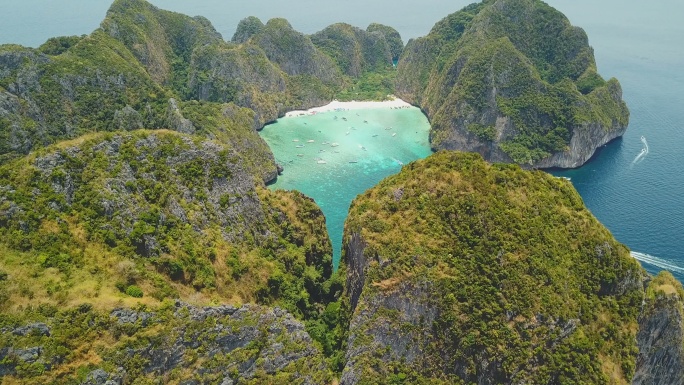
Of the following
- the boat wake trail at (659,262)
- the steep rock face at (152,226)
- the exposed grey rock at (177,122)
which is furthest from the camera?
the exposed grey rock at (177,122)

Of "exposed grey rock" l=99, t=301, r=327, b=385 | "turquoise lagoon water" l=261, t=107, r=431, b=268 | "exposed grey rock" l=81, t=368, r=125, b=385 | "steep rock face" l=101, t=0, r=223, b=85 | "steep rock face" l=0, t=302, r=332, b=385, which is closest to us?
"steep rock face" l=0, t=302, r=332, b=385

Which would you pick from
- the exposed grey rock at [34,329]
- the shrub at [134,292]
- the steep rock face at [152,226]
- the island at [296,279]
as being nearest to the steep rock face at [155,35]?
the island at [296,279]

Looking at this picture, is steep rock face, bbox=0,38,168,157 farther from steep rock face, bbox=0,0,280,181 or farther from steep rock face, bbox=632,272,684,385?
steep rock face, bbox=632,272,684,385

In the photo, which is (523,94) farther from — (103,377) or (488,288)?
(103,377)

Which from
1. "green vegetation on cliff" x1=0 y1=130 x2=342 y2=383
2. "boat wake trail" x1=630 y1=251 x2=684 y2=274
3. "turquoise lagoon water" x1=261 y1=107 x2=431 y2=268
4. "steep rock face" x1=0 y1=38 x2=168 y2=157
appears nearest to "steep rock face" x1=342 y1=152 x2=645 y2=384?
"green vegetation on cliff" x1=0 y1=130 x2=342 y2=383

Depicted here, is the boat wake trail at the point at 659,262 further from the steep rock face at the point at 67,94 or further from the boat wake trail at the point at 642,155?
the steep rock face at the point at 67,94

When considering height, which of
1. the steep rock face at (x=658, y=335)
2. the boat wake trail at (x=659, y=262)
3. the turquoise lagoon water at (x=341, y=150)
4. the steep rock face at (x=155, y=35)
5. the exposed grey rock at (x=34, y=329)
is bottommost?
the boat wake trail at (x=659, y=262)

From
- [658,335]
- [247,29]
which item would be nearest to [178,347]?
[658,335]
